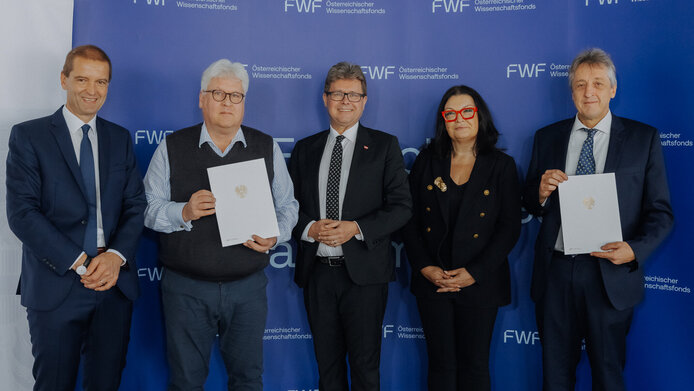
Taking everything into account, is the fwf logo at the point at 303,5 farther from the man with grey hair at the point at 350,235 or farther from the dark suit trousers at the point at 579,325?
the dark suit trousers at the point at 579,325

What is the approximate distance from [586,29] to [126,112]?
117 inches

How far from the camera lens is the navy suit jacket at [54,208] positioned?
221 centimetres

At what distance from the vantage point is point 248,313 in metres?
2.52

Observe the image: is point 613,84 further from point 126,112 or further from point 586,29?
point 126,112

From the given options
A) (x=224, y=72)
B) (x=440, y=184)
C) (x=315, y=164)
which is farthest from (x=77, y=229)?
(x=440, y=184)

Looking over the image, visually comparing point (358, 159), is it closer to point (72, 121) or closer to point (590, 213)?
point (590, 213)

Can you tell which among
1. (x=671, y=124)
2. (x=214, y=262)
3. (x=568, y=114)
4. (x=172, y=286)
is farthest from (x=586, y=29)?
(x=172, y=286)

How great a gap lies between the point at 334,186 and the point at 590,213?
4.38 feet

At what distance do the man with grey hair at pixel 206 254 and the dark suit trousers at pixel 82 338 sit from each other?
0.81 feet

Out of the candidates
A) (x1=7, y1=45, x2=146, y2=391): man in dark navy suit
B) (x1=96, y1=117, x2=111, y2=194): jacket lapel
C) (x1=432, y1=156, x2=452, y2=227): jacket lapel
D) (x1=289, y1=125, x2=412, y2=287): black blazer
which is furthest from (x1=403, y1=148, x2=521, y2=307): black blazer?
(x1=96, y1=117, x2=111, y2=194): jacket lapel

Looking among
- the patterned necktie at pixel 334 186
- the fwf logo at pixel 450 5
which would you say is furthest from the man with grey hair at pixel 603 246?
the patterned necktie at pixel 334 186

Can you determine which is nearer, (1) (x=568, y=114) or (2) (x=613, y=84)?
(2) (x=613, y=84)

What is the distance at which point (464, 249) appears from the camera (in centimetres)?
266

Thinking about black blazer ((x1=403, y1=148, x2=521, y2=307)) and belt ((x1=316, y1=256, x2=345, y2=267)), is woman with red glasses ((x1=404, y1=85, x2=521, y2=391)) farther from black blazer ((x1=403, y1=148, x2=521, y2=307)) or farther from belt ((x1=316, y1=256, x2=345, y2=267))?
belt ((x1=316, y1=256, x2=345, y2=267))
